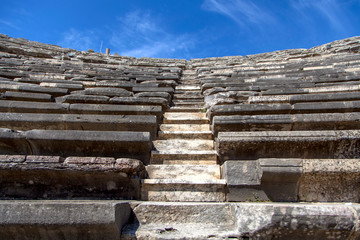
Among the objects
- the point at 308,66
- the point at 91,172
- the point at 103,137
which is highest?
the point at 308,66

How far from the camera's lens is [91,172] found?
69.1 inches

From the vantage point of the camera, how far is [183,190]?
1.88 metres

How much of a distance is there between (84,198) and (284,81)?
3413 millimetres

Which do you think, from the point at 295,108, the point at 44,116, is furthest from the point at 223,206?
the point at 44,116

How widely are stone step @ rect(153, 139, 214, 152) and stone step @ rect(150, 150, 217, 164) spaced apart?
0.08 m

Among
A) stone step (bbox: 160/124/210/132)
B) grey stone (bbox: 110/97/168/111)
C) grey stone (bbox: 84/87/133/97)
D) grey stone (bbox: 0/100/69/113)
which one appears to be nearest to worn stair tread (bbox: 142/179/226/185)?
stone step (bbox: 160/124/210/132)

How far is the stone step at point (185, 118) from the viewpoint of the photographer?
288 cm

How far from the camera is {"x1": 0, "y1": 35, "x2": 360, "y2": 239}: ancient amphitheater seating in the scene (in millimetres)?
1417

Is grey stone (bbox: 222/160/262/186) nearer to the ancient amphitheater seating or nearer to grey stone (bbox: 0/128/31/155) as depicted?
the ancient amphitheater seating

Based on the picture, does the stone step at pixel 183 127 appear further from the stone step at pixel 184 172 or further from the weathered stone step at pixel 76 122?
the stone step at pixel 184 172

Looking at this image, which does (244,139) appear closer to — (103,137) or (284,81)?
(103,137)

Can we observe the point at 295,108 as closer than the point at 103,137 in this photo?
No

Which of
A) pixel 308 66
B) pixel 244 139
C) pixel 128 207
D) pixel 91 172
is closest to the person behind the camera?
pixel 128 207

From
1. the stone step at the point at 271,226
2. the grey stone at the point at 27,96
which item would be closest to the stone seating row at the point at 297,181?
the stone step at the point at 271,226
